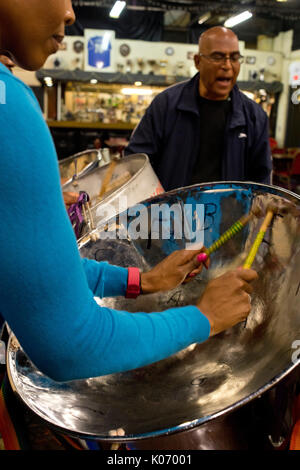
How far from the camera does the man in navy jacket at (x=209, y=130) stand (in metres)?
1.85

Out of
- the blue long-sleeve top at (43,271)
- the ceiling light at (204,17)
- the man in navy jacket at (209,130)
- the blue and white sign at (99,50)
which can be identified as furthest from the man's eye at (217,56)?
the ceiling light at (204,17)

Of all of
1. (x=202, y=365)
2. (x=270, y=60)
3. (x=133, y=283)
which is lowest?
(x=202, y=365)

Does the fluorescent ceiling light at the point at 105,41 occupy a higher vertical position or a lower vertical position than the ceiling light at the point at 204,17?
lower

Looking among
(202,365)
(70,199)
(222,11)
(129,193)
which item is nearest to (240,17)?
(222,11)

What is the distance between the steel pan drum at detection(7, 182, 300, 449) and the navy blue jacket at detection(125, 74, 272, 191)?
864mm

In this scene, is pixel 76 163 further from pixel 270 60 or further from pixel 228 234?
pixel 270 60

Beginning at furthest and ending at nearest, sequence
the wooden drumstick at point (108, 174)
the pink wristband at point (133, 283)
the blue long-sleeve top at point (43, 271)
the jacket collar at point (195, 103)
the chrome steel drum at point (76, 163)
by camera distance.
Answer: the chrome steel drum at point (76, 163) < the jacket collar at point (195, 103) < the wooden drumstick at point (108, 174) < the pink wristband at point (133, 283) < the blue long-sleeve top at point (43, 271)

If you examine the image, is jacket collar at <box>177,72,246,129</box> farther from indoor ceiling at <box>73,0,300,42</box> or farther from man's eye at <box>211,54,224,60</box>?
indoor ceiling at <box>73,0,300,42</box>

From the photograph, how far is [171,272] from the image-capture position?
920 mm

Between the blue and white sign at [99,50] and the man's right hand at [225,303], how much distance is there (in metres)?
8.43

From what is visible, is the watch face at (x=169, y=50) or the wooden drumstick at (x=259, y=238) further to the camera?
the watch face at (x=169, y=50)

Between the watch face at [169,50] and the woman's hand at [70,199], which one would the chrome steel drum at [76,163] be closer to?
the woman's hand at [70,199]

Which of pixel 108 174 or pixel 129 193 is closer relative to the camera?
pixel 129 193

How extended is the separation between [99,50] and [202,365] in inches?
337
